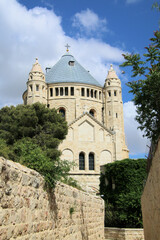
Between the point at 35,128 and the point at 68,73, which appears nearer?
the point at 35,128

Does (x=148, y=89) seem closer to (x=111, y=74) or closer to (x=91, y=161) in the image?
(x=91, y=161)

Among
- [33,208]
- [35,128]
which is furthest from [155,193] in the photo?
[35,128]

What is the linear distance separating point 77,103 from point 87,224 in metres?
39.8

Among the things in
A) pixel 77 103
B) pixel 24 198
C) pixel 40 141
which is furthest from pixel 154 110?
pixel 77 103

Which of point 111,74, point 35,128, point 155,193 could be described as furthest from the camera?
point 111,74

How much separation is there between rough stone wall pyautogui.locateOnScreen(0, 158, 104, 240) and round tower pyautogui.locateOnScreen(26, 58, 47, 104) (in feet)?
133

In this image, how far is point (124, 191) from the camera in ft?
95.6

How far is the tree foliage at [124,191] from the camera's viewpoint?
26047 mm

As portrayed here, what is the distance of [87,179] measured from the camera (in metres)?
42.1

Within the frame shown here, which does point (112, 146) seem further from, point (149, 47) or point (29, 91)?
point (149, 47)

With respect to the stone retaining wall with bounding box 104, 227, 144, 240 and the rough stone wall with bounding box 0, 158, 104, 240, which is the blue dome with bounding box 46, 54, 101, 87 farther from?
the rough stone wall with bounding box 0, 158, 104, 240

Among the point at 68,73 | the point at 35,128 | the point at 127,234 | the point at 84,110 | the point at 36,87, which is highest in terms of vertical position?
the point at 68,73

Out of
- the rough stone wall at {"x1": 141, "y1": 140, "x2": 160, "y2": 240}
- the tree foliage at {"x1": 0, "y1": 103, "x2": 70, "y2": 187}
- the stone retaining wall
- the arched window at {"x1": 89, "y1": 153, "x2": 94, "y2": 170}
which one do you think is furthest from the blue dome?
the rough stone wall at {"x1": 141, "y1": 140, "x2": 160, "y2": 240}

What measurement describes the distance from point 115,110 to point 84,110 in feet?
18.2
